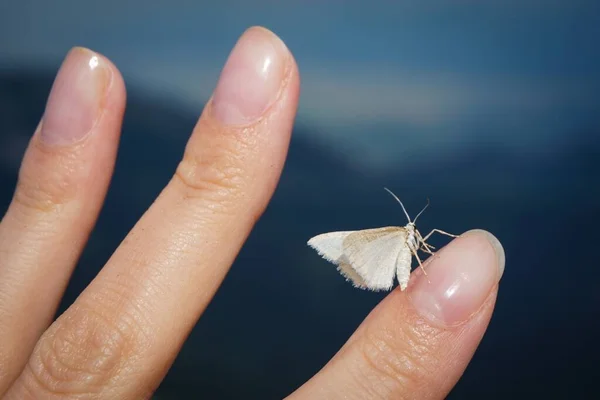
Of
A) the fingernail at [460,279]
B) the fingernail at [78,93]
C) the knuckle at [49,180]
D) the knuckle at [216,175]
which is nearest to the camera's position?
the fingernail at [460,279]

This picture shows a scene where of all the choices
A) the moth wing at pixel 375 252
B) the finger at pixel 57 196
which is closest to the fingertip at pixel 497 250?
the moth wing at pixel 375 252

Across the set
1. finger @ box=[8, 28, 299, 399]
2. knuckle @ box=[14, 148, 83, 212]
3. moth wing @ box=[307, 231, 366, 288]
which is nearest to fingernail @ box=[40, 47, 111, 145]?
knuckle @ box=[14, 148, 83, 212]

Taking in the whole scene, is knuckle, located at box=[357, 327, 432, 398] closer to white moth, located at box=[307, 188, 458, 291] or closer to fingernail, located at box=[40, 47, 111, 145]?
white moth, located at box=[307, 188, 458, 291]

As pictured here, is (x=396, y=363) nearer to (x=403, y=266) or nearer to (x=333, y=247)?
(x=403, y=266)

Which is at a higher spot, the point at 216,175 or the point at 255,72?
the point at 255,72

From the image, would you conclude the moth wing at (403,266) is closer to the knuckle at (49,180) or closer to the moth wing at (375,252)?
the moth wing at (375,252)

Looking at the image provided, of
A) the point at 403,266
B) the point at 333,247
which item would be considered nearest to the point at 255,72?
the point at 333,247
